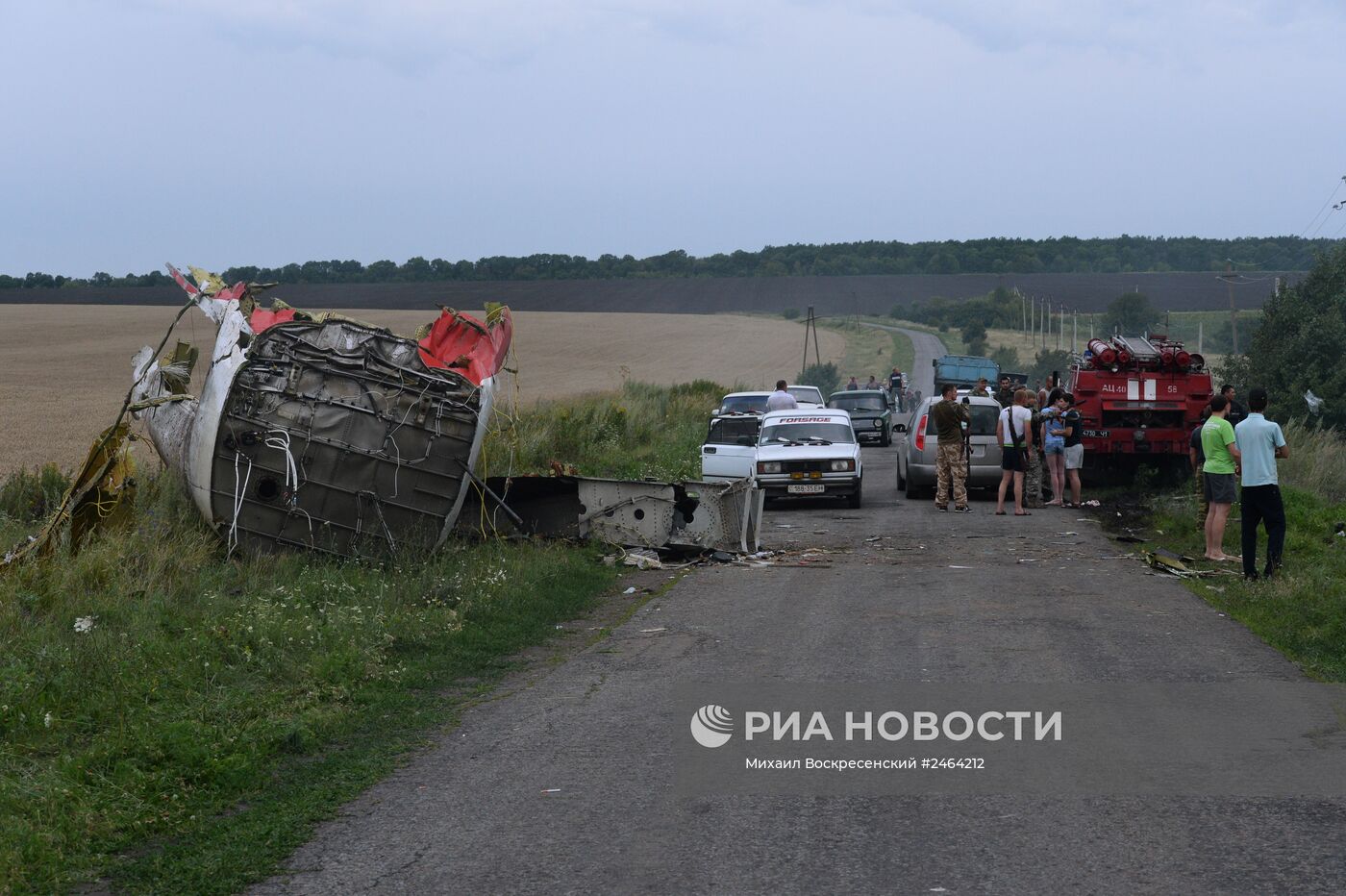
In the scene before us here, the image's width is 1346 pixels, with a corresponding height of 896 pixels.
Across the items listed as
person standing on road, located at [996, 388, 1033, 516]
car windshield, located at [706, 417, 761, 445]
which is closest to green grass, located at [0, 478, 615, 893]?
person standing on road, located at [996, 388, 1033, 516]

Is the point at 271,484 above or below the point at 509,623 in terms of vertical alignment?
above

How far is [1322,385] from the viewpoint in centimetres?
3694

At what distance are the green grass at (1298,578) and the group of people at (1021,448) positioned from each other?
1.53 metres

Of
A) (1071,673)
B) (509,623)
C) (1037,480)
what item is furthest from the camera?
(1037,480)

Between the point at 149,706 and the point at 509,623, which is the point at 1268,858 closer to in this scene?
the point at 149,706

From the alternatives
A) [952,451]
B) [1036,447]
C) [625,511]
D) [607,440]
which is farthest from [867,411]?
[625,511]

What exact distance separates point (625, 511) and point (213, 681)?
748cm

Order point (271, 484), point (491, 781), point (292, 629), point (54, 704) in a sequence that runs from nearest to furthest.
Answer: point (491, 781)
point (54, 704)
point (292, 629)
point (271, 484)

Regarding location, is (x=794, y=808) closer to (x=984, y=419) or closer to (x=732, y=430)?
(x=984, y=419)

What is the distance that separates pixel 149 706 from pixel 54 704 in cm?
53

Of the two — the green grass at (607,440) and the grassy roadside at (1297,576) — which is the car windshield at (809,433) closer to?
the green grass at (607,440)

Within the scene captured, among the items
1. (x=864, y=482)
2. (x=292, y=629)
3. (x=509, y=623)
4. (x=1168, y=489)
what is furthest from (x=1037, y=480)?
(x=292, y=629)

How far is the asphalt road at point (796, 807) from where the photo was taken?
205 inches

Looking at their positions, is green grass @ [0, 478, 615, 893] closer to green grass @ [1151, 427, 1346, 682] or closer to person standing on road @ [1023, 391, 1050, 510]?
green grass @ [1151, 427, 1346, 682]
